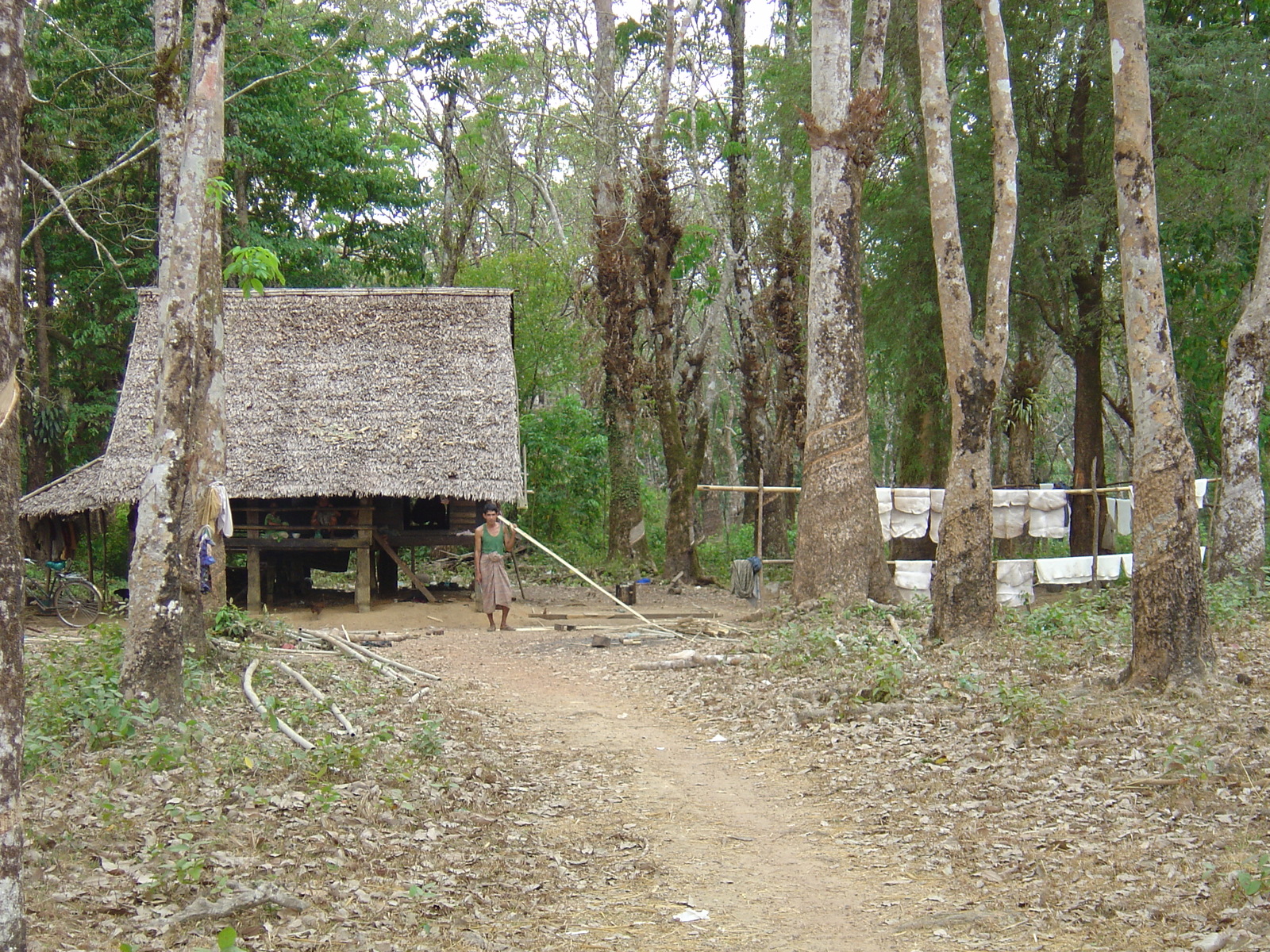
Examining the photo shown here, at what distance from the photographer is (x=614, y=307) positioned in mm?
18797

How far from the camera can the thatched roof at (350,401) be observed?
14820mm

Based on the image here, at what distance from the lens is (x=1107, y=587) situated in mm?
14875

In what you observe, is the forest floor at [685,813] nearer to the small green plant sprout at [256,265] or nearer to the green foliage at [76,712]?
the green foliage at [76,712]

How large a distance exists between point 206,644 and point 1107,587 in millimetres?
11941

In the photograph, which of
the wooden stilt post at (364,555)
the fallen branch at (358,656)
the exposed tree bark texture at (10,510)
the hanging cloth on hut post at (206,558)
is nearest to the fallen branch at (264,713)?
the hanging cloth on hut post at (206,558)

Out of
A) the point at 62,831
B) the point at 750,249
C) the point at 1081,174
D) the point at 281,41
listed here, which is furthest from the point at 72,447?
the point at 1081,174

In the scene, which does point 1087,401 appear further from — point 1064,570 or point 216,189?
point 216,189

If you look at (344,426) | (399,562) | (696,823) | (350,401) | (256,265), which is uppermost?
(256,265)

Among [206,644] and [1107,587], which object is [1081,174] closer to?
[1107,587]

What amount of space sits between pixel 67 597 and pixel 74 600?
113 millimetres

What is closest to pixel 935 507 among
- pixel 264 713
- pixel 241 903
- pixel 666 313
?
pixel 666 313

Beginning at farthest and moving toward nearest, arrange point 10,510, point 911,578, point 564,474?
point 564,474, point 911,578, point 10,510

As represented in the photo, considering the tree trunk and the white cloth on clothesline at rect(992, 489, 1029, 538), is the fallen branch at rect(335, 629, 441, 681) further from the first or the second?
the tree trunk

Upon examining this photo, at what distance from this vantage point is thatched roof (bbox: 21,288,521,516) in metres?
14.8
